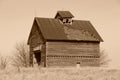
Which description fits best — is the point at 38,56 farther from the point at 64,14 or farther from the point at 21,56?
the point at 21,56

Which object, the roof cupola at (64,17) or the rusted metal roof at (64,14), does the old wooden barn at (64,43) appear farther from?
the rusted metal roof at (64,14)

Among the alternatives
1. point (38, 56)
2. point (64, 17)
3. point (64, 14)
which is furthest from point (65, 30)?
point (38, 56)

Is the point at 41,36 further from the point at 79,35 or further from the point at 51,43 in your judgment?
the point at 79,35

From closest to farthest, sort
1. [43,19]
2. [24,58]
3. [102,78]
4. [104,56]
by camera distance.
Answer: [102,78], [43,19], [24,58], [104,56]

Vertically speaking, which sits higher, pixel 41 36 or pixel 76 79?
pixel 41 36

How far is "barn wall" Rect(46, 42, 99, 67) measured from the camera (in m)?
44.2

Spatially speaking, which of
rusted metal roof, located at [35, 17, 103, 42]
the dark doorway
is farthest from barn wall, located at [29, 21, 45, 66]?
rusted metal roof, located at [35, 17, 103, 42]

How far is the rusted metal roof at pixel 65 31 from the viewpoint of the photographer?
4441cm

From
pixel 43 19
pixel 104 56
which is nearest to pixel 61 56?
pixel 43 19

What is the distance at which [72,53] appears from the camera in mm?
45281

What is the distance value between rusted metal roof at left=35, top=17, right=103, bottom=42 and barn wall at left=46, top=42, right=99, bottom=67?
0.79 m

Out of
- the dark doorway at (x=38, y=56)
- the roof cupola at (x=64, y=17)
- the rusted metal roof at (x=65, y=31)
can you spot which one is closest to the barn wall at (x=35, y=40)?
the dark doorway at (x=38, y=56)

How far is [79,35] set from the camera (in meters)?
46.4

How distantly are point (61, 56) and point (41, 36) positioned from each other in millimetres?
3783
